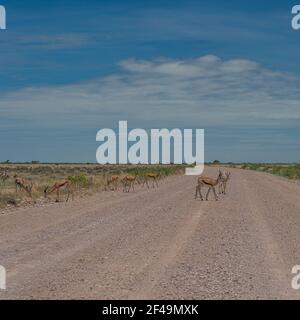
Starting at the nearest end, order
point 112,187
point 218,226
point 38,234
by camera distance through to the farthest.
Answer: point 38,234 → point 218,226 → point 112,187

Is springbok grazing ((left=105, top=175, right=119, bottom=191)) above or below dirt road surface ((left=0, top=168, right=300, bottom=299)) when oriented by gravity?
above

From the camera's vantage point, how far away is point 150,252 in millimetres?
13633

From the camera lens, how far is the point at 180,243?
15.0 m

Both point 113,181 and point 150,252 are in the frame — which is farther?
point 113,181

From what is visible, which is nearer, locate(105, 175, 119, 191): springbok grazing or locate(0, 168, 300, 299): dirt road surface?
locate(0, 168, 300, 299): dirt road surface

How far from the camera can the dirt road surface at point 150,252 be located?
392 inches

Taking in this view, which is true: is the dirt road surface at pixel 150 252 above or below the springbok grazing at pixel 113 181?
below

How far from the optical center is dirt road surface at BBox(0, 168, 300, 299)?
9.95 metres

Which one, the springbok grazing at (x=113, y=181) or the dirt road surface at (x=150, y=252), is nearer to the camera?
the dirt road surface at (x=150, y=252)

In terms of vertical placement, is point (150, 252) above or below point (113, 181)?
below
